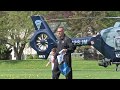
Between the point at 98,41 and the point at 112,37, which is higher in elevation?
the point at 112,37

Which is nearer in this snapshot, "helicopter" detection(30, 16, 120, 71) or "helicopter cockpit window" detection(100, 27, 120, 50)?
"helicopter cockpit window" detection(100, 27, 120, 50)

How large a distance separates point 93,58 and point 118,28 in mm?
14191

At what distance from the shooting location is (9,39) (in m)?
36.2

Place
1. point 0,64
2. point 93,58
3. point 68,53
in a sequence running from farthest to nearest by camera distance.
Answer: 1. point 93,58
2. point 0,64
3. point 68,53

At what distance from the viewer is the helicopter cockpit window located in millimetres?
20750

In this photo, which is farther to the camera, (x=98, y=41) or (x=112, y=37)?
(x=98, y=41)

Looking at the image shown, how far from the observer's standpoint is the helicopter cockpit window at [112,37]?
68.1 ft

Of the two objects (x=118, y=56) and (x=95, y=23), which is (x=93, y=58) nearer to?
(x=95, y=23)

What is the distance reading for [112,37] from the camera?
2106 cm

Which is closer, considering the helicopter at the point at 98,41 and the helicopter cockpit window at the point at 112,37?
the helicopter cockpit window at the point at 112,37
